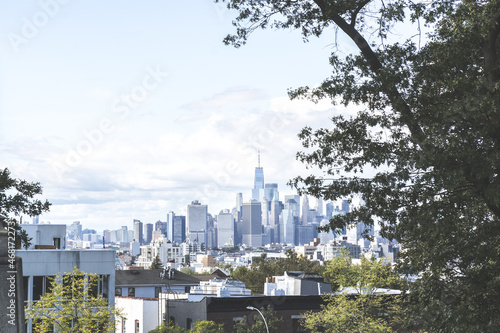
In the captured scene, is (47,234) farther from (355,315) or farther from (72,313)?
(355,315)

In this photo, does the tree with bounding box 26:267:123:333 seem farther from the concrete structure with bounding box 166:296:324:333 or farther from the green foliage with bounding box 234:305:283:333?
the concrete structure with bounding box 166:296:324:333

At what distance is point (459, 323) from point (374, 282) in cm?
3723

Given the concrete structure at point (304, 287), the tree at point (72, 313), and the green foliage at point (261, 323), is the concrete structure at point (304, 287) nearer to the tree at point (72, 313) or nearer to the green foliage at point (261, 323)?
the green foliage at point (261, 323)

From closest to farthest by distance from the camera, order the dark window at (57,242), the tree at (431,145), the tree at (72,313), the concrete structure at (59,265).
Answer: the tree at (431,145), the tree at (72,313), the concrete structure at (59,265), the dark window at (57,242)

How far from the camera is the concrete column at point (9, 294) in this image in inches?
332

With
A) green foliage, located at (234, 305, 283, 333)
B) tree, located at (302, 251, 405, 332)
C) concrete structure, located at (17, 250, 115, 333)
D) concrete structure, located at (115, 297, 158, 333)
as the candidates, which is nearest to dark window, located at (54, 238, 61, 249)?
concrete structure, located at (115, 297, 158, 333)

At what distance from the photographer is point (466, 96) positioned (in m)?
15.4

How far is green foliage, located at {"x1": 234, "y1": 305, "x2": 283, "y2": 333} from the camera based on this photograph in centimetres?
5184

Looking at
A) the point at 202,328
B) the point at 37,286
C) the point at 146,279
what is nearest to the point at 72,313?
the point at 37,286

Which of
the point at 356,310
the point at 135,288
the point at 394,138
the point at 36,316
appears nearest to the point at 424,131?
the point at 394,138

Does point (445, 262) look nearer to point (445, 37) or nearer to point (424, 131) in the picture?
point (424, 131)

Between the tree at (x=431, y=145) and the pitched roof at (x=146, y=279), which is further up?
the tree at (x=431, y=145)

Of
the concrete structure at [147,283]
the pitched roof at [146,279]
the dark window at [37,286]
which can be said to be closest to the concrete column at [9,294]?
the dark window at [37,286]

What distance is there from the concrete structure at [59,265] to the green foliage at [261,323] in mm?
9969
